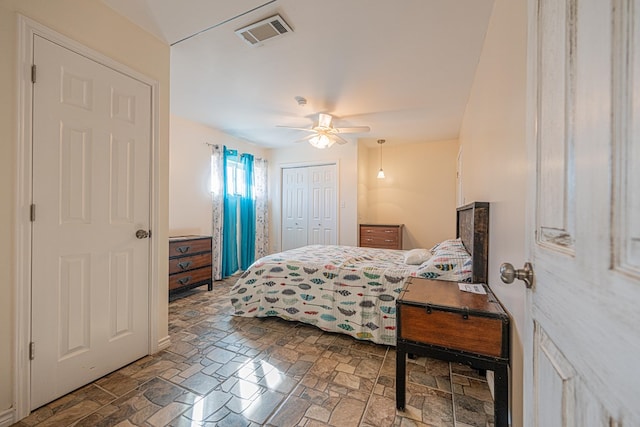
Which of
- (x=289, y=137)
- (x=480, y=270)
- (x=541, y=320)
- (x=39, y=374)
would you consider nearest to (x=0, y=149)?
(x=39, y=374)

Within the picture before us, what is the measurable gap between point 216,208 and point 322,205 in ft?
6.61

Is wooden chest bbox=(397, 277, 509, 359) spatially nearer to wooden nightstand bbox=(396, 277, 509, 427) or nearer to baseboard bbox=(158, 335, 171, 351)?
wooden nightstand bbox=(396, 277, 509, 427)

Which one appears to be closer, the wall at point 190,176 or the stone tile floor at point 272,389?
the stone tile floor at point 272,389

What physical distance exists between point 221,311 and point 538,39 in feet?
10.9

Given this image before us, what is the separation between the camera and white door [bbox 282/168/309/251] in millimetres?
5461

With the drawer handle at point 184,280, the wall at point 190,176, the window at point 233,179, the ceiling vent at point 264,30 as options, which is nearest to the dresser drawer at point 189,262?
the drawer handle at point 184,280

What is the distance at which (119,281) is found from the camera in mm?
1873

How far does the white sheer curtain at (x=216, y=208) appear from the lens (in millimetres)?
4375

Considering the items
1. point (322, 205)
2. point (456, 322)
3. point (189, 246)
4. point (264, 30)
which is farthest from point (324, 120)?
point (456, 322)

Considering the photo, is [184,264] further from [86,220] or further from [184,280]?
[86,220]

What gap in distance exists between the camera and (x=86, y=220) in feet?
5.59

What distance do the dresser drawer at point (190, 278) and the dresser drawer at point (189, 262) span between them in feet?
0.18

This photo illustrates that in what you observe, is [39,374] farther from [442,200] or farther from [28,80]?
[442,200]

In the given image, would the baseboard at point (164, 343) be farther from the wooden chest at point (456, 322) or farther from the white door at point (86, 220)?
the wooden chest at point (456, 322)
